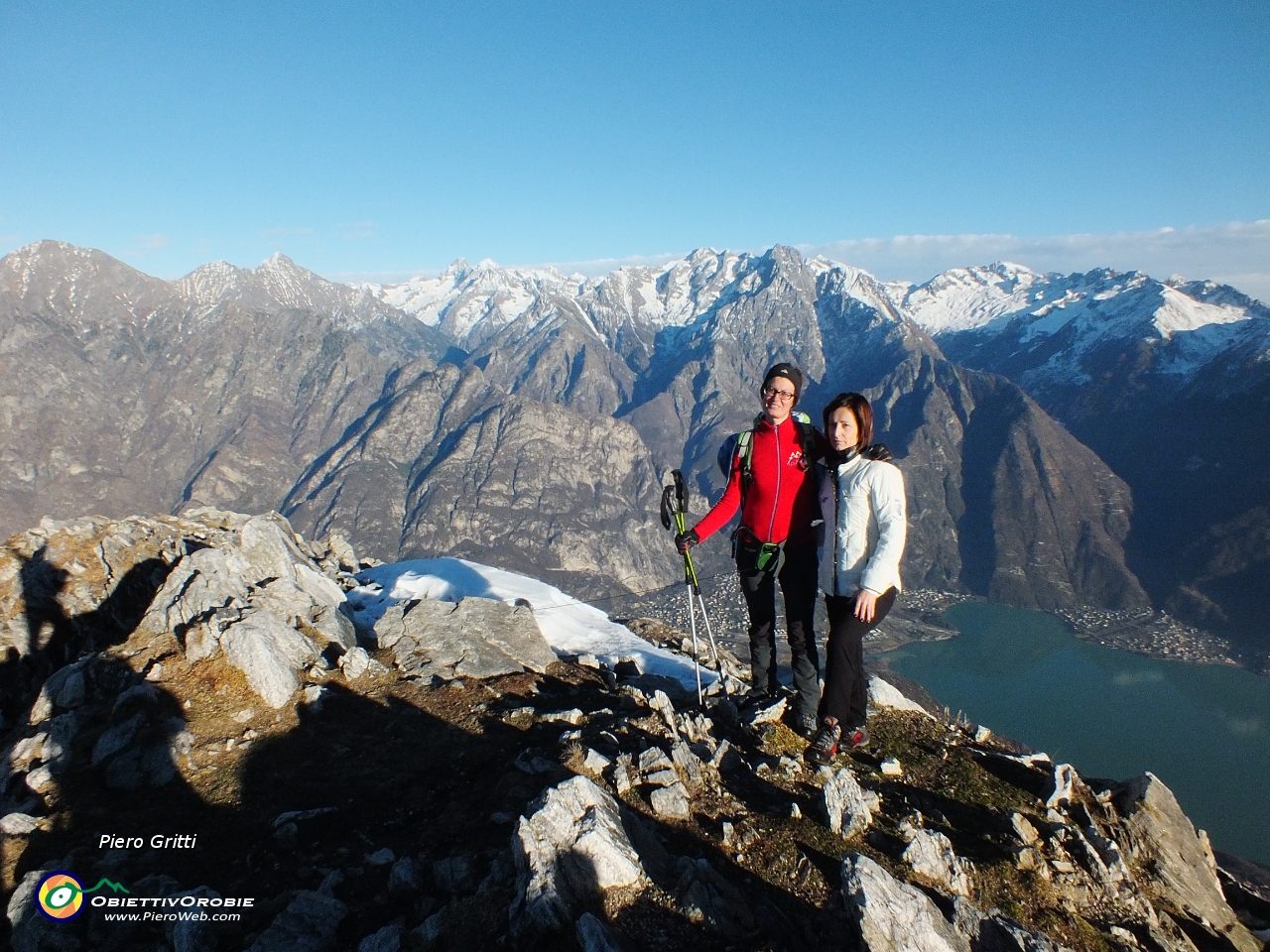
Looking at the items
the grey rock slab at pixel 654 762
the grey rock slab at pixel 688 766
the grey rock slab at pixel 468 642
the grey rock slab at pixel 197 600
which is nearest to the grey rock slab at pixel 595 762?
the grey rock slab at pixel 654 762

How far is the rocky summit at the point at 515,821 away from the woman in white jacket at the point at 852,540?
3.79 feet

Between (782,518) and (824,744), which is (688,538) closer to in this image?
(782,518)

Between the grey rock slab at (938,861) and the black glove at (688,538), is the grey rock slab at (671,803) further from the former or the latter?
the black glove at (688,538)

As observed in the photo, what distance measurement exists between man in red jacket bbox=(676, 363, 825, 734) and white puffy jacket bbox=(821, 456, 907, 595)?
66cm

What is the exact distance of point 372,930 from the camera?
5953 mm

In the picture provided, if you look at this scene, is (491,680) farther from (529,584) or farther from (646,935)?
(529,584)

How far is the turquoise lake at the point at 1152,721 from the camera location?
11988 centimetres

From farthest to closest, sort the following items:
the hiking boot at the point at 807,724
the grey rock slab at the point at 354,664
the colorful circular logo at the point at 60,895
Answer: the grey rock slab at the point at 354,664
the hiking boot at the point at 807,724
the colorful circular logo at the point at 60,895

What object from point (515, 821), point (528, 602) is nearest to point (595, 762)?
point (515, 821)

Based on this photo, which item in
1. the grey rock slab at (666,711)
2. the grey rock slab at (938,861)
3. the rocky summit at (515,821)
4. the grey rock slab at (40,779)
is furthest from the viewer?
the grey rock slab at (666,711)

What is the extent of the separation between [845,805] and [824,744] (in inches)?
48.6

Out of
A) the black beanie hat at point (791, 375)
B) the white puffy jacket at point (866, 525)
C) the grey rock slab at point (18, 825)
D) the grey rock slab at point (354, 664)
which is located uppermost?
the black beanie hat at point (791, 375)

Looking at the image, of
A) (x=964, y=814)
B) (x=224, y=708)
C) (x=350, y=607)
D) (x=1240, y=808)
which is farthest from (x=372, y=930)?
(x=1240, y=808)

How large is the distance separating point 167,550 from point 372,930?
16202 millimetres
